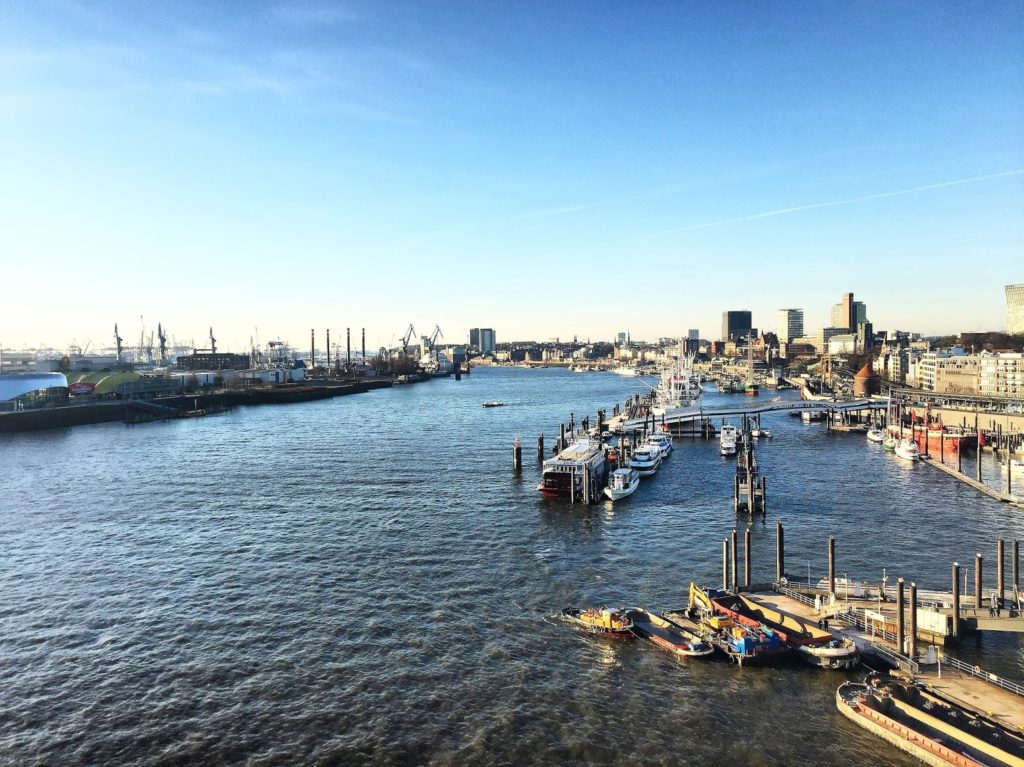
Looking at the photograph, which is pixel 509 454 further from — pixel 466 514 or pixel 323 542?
pixel 323 542

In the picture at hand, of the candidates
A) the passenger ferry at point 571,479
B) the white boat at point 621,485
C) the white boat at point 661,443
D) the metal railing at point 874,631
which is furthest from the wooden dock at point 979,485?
the passenger ferry at point 571,479

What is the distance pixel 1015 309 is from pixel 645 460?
171991 mm

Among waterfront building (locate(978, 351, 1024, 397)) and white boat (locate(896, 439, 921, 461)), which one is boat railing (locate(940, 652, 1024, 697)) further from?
waterfront building (locate(978, 351, 1024, 397))

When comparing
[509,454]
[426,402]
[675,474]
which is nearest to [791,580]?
[675,474]

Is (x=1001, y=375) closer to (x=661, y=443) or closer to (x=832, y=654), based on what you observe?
(x=661, y=443)

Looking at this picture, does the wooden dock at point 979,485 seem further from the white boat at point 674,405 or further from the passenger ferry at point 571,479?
the white boat at point 674,405

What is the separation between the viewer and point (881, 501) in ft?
132

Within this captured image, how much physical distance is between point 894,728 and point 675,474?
34744 mm

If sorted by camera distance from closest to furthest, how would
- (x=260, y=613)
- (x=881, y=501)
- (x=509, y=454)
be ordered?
(x=260, y=613) → (x=881, y=501) → (x=509, y=454)

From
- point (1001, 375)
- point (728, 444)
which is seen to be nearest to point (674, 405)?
point (728, 444)

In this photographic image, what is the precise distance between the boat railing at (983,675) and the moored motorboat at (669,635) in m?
6.26

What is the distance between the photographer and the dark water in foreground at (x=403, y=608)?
1697cm

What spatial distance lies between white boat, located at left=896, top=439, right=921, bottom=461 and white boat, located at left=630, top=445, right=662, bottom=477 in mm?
19418

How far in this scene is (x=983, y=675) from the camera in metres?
18.1
